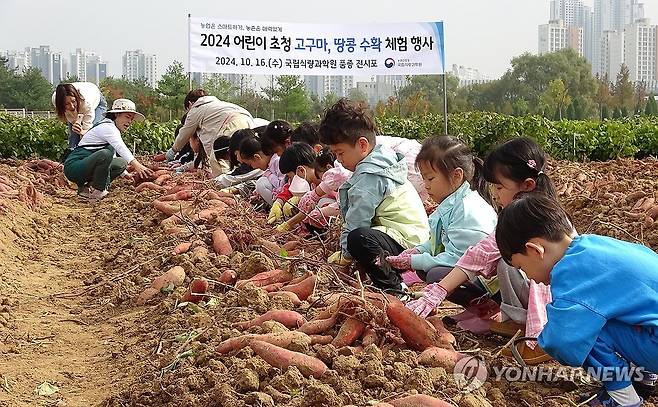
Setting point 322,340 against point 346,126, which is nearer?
point 322,340

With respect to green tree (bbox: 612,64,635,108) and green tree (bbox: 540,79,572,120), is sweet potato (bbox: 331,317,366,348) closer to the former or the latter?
green tree (bbox: 540,79,572,120)

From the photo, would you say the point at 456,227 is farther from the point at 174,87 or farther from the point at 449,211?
the point at 174,87

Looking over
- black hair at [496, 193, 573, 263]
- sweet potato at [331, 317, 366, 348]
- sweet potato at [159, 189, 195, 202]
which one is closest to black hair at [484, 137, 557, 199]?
black hair at [496, 193, 573, 263]

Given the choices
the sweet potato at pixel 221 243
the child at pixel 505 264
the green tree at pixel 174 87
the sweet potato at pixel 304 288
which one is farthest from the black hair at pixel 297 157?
the green tree at pixel 174 87

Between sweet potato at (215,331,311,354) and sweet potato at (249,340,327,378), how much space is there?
0.20 ft

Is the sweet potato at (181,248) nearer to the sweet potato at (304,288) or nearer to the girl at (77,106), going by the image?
the sweet potato at (304,288)

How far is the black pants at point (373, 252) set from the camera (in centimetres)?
384

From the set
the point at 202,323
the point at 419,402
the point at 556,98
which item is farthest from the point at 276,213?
the point at 556,98

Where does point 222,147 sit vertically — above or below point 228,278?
above

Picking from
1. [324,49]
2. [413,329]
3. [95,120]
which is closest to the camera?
[413,329]

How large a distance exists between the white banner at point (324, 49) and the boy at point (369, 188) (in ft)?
26.0

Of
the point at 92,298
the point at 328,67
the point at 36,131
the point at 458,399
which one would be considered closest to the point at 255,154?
the point at 92,298

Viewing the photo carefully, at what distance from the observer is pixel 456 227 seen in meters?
3.46

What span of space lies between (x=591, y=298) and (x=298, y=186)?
11.8 feet
